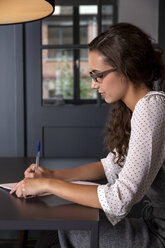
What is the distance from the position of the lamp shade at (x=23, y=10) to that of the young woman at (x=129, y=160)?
373mm

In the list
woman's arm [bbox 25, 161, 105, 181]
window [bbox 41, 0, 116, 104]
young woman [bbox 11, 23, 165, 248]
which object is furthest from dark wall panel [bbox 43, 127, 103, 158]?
young woman [bbox 11, 23, 165, 248]

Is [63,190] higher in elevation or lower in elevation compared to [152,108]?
lower

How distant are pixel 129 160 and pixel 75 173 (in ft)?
1.59

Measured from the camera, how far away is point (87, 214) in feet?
4.25

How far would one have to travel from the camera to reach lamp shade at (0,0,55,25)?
72.7 inches

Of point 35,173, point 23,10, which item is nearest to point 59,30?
point 23,10

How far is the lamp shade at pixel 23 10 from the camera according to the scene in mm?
1846

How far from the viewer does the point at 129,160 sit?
1381mm

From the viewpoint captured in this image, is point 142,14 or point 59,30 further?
point 59,30

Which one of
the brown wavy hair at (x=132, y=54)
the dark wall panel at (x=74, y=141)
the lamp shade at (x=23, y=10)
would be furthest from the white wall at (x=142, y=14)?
the brown wavy hair at (x=132, y=54)

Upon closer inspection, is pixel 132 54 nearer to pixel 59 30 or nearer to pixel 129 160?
pixel 129 160

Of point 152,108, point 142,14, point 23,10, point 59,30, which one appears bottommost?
point 152,108

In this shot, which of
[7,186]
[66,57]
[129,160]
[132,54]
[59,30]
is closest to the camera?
[129,160]

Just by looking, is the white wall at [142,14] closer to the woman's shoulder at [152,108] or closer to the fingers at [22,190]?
the woman's shoulder at [152,108]
